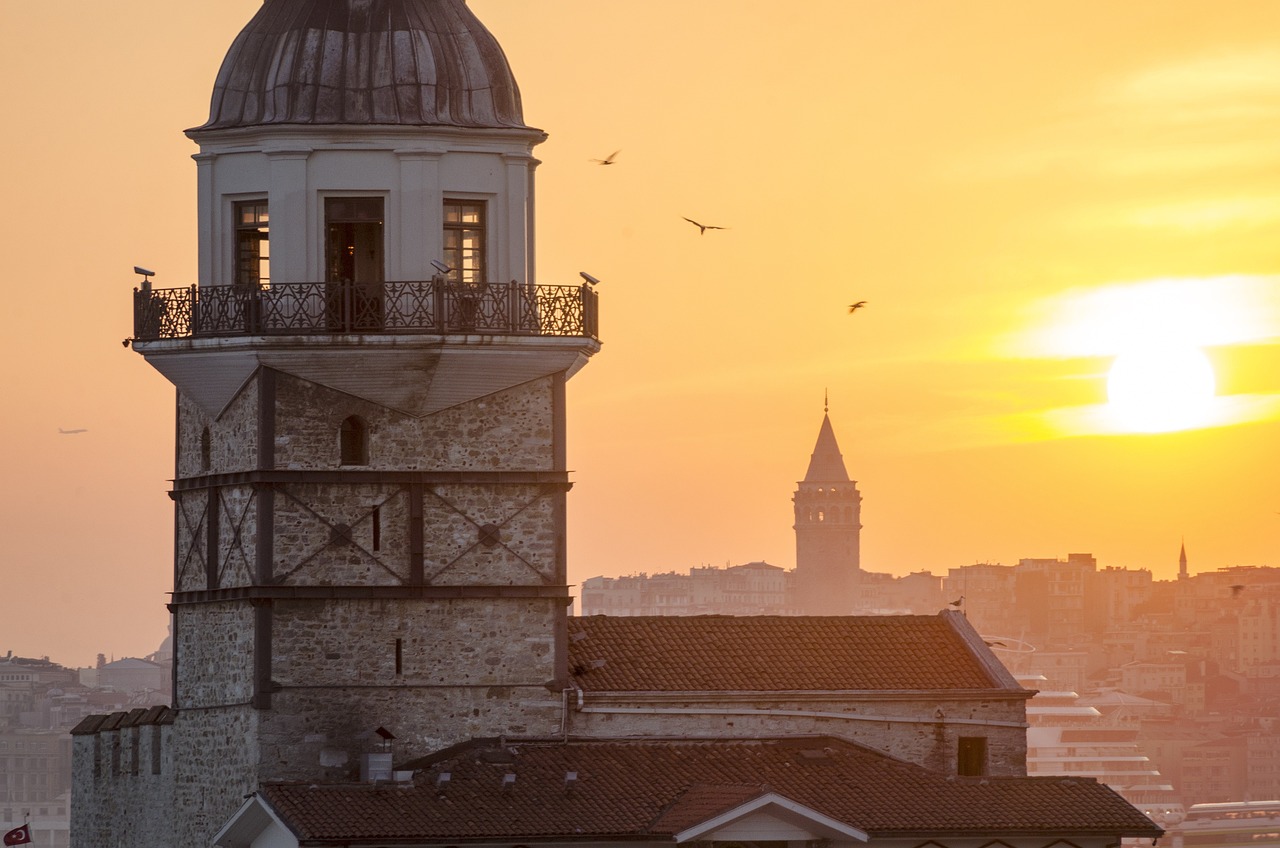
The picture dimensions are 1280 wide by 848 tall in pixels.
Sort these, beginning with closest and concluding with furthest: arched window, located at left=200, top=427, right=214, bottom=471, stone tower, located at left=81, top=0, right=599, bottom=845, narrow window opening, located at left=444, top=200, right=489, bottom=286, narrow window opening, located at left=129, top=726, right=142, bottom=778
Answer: stone tower, located at left=81, top=0, right=599, bottom=845
narrow window opening, located at left=444, top=200, right=489, bottom=286
arched window, located at left=200, top=427, right=214, bottom=471
narrow window opening, located at left=129, top=726, right=142, bottom=778

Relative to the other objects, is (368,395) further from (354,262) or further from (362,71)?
(362,71)

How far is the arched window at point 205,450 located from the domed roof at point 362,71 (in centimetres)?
495

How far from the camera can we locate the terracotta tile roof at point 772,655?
5053 centimetres

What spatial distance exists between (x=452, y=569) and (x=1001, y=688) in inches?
360

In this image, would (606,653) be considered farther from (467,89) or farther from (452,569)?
(467,89)

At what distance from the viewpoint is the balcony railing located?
48.9 m

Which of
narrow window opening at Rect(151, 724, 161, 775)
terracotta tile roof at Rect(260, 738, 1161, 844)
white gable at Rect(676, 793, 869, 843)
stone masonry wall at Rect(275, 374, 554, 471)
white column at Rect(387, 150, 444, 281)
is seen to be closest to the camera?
terracotta tile roof at Rect(260, 738, 1161, 844)

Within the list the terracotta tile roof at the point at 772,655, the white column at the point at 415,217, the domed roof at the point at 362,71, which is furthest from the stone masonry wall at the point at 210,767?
the domed roof at the point at 362,71

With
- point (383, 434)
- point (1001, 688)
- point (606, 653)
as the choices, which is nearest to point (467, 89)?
point (383, 434)

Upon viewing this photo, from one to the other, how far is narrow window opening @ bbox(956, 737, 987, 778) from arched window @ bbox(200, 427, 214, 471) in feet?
41.9

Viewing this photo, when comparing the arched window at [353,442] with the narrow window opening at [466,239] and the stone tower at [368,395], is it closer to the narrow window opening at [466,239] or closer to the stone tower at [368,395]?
the stone tower at [368,395]

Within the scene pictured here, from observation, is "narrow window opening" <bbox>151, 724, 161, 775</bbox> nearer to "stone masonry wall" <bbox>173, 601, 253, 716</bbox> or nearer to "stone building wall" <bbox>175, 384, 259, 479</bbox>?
"stone masonry wall" <bbox>173, 601, 253, 716</bbox>

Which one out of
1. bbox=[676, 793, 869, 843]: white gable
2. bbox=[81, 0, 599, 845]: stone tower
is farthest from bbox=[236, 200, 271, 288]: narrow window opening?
bbox=[676, 793, 869, 843]: white gable

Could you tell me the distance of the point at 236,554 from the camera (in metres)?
49.6
